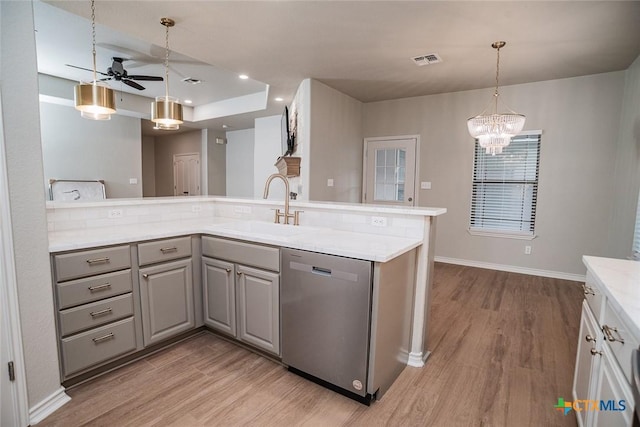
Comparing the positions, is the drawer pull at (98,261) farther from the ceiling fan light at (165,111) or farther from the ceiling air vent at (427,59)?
the ceiling air vent at (427,59)

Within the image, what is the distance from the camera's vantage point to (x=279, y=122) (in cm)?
650

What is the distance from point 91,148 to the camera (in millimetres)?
5898

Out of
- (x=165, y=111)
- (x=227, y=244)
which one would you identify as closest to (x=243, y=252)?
(x=227, y=244)

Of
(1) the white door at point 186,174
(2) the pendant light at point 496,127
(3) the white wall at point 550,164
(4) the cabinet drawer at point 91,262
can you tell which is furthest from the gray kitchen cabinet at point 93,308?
(1) the white door at point 186,174

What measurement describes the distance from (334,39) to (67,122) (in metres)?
5.37

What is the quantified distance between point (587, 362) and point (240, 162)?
7693mm

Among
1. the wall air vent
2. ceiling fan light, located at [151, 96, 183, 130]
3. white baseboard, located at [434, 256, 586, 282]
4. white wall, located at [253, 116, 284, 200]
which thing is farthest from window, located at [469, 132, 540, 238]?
the wall air vent

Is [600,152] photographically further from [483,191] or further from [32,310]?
[32,310]

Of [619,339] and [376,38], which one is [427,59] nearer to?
[376,38]

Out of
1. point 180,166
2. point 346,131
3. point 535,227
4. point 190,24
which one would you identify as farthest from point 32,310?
point 180,166

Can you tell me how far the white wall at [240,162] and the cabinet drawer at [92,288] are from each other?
234 inches

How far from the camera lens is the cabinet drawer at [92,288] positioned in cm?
177

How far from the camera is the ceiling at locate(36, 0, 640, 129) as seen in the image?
247 centimetres

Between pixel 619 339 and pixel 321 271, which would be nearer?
pixel 619 339
